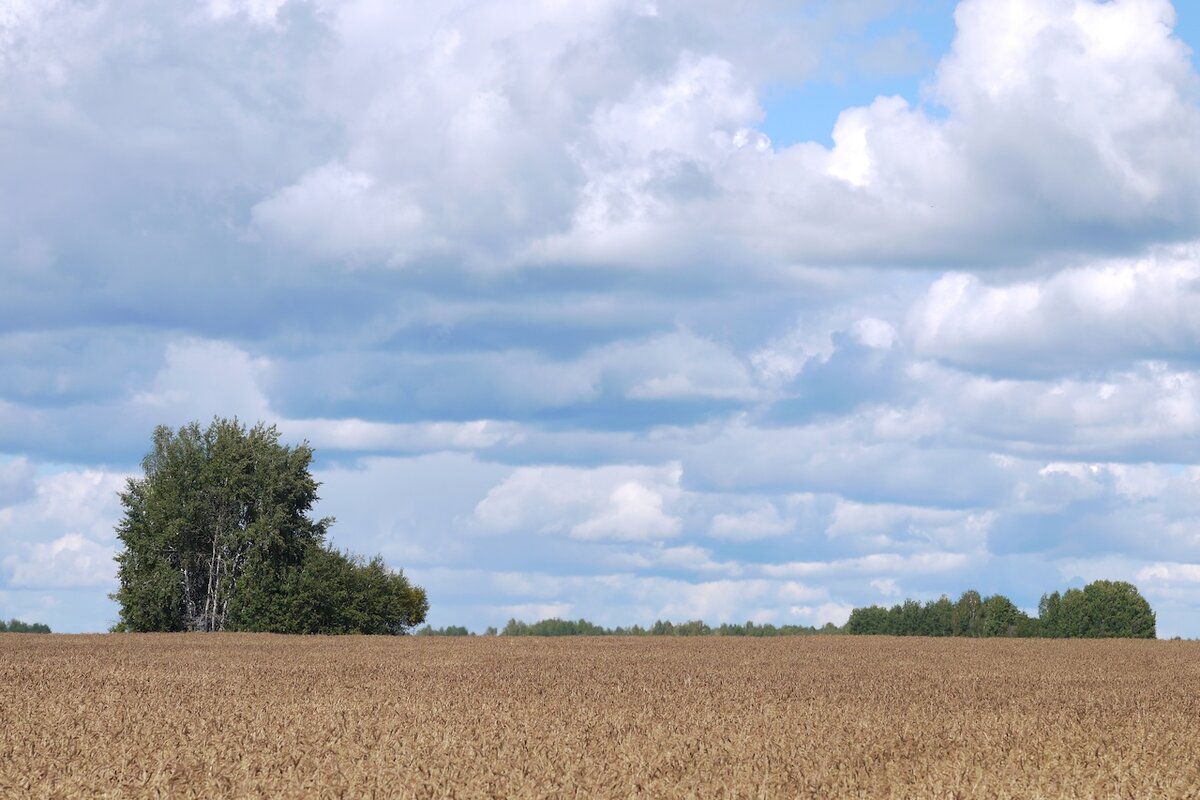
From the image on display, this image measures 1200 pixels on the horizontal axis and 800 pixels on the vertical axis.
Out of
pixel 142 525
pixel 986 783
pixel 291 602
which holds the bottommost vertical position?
pixel 986 783

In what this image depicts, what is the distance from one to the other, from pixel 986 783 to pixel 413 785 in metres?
5.20

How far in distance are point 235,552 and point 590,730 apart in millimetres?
52050

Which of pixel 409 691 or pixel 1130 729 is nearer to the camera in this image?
pixel 1130 729

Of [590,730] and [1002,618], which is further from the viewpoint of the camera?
[1002,618]

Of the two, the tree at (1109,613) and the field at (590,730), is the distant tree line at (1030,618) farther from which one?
the field at (590,730)

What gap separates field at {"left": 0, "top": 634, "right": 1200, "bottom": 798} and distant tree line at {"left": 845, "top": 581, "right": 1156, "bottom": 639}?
48.8 m

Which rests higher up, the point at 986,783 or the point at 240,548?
the point at 240,548

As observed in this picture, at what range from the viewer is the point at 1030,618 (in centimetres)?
8800

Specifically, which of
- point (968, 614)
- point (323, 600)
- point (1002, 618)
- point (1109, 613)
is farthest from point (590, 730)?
point (968, 614)

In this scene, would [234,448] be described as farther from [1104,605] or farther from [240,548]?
[1104,605]

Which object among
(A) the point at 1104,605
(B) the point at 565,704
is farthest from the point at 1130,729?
(A) the point at 1104,605

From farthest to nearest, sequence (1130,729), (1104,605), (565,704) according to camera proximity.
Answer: (1104,605) → (565,704) → (1130,729)

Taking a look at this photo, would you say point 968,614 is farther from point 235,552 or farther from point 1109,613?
point 235,552

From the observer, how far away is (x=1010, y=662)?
3250 centimetres
